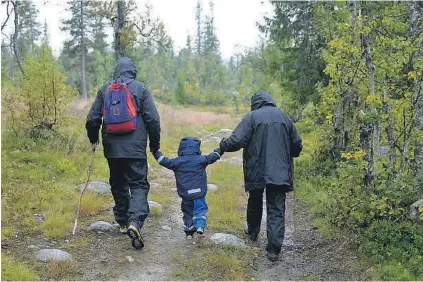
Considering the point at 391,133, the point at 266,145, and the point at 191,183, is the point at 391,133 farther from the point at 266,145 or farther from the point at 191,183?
the point at 191,183

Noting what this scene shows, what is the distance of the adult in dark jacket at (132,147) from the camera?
5445 mm

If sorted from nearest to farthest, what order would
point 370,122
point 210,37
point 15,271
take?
point 15,271 → point 370,122 → point 210,37

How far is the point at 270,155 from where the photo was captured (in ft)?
18.0

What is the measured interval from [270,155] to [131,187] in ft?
5.78

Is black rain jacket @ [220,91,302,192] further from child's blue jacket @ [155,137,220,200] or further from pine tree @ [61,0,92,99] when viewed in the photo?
pine tree @ [61,0,92,99]

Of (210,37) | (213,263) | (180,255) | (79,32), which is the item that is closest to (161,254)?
(180,255)

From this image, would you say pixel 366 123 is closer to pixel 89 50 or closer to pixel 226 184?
pixel 226 184

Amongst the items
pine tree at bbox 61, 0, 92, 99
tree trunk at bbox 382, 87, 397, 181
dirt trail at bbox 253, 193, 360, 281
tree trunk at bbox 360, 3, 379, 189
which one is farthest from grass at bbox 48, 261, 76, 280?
pine tree at bbox 61, 0, 92, 99

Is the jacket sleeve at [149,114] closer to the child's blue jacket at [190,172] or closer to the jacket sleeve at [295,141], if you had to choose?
the child's blue jacket at [190,172]

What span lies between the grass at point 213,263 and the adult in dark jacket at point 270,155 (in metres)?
0.43

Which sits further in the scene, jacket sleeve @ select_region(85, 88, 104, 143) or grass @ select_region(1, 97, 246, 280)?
jacket sleeve @ select_region(85, 88, 104, 143)

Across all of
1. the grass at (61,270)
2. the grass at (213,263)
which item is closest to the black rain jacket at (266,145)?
the grass at (213,263)

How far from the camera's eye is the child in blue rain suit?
5867 mm

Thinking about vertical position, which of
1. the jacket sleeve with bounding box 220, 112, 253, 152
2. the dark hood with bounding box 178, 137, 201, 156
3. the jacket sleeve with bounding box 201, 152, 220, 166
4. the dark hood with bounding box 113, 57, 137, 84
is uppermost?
the dark hood with bounding box 113, 57, 137, 84
